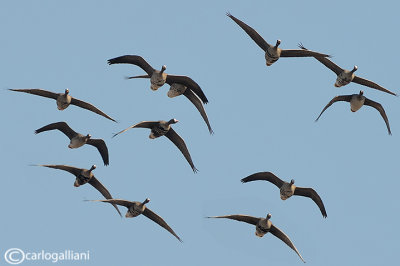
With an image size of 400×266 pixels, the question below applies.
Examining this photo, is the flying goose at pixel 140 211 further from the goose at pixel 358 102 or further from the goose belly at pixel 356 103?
the goose belly at pixel 356 103

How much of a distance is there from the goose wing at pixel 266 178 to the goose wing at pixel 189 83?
540 centimetres

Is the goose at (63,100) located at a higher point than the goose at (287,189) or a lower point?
higher

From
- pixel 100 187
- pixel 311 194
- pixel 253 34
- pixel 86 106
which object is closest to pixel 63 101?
pixel 86 106

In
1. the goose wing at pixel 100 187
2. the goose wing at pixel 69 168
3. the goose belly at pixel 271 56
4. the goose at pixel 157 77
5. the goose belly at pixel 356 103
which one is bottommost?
the goose wing at pixel 100 187

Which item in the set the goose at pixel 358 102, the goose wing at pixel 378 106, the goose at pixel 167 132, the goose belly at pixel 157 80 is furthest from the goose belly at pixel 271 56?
the goose wing at pixel 378 106

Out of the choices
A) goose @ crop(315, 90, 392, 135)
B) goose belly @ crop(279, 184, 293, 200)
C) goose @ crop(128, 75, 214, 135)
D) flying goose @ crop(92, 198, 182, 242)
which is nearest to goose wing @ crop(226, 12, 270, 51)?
goose @ crop(128, 75, 214, 135)

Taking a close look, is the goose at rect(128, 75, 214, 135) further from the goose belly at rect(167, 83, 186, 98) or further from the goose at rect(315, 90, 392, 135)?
the goose at rect(315, 90, 392, 135)

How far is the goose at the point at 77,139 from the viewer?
A: 60.3 meters

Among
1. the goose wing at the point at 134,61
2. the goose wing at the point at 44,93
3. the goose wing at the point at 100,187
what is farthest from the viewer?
the goose wing at the point at 100,187

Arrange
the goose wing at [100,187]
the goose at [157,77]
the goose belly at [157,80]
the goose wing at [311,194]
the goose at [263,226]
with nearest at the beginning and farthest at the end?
1. the goose at [263,226]
2. the goose at [157,77]
3. the goose belly at [157,80]
4. the goose wing at [311,194]
5. the goose wing at [100,187]

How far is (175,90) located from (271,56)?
5.73 metres

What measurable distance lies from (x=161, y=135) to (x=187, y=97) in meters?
2.65

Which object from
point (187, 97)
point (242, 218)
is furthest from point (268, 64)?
point (242, 218)

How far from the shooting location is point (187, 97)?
60.6 meters
